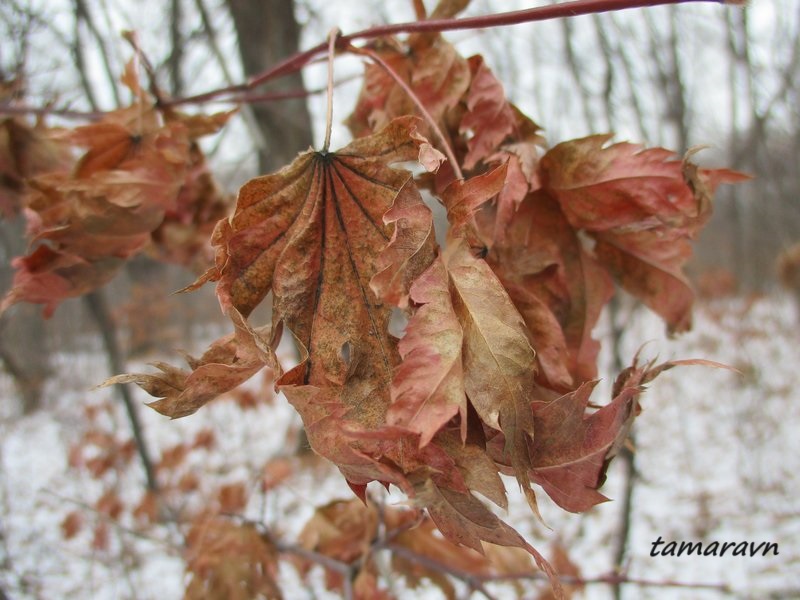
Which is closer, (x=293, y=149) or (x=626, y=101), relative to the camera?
(x=293, y=149)

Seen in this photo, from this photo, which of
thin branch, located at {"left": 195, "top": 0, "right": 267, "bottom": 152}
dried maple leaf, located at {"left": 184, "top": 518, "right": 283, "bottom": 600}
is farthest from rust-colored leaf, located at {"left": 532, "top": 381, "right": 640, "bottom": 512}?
thin branch, located at {"left": 195, "top": 0, "right": 267, "bottom": 152}

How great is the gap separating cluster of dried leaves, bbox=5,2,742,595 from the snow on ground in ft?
6.44

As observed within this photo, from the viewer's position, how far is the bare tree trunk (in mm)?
2258

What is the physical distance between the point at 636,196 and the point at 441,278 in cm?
34

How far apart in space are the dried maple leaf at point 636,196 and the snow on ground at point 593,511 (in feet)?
6.44

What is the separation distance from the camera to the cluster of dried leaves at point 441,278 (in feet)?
1.69

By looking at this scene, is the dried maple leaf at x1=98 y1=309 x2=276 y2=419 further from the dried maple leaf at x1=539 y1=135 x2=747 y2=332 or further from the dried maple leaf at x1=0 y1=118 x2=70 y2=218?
the dried maple leaf at x1=0 y1=118 x2=70 y2=218

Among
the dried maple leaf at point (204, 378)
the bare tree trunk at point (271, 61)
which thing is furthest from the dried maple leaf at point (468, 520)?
the bare tree trunk at point (271, 61)

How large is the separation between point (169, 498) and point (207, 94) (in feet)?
12.4

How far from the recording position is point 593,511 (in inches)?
183

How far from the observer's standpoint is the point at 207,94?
1.09m

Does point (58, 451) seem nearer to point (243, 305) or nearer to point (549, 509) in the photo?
point (549, 509)

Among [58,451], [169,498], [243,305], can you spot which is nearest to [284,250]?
[243,305]

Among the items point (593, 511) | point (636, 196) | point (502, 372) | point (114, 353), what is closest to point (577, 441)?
point (502, 372)
